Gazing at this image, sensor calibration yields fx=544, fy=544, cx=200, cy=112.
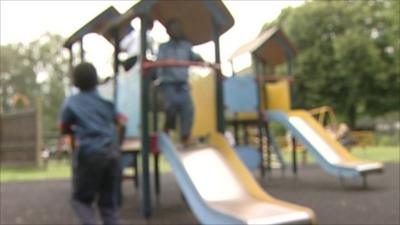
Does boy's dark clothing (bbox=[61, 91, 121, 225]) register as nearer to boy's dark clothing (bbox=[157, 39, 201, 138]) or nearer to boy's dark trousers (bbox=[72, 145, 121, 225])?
boy's dark trousers (bbox=[72, 145, 121, 225])

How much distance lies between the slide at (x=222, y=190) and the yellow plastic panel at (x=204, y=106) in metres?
0.46

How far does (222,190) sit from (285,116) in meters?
4.98

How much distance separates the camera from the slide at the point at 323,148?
8.31 m

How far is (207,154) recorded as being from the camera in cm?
594

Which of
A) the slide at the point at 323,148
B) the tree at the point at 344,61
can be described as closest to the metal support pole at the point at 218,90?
the slide at the point at 323,148

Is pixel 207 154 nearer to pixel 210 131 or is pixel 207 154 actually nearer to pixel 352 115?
pixel 210 131

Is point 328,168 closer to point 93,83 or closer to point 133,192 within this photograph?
point 133,192

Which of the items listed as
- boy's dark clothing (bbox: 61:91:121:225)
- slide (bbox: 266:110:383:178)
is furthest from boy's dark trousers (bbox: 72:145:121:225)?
slide (bbox: 266:110:383:178)

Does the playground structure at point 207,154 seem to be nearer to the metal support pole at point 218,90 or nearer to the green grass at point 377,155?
the metal support pole at point 218,90

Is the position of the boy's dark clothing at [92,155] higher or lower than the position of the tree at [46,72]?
lower

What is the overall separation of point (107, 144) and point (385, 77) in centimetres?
3076

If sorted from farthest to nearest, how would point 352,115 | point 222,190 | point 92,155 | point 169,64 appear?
point 352,115 → point 169,64 → point 222,190 → point 92,155

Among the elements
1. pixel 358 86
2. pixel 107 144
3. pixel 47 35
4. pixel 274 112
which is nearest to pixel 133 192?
pixel 274 112

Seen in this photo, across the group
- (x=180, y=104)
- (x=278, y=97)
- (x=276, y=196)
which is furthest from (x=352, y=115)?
(x=180, y=104)
